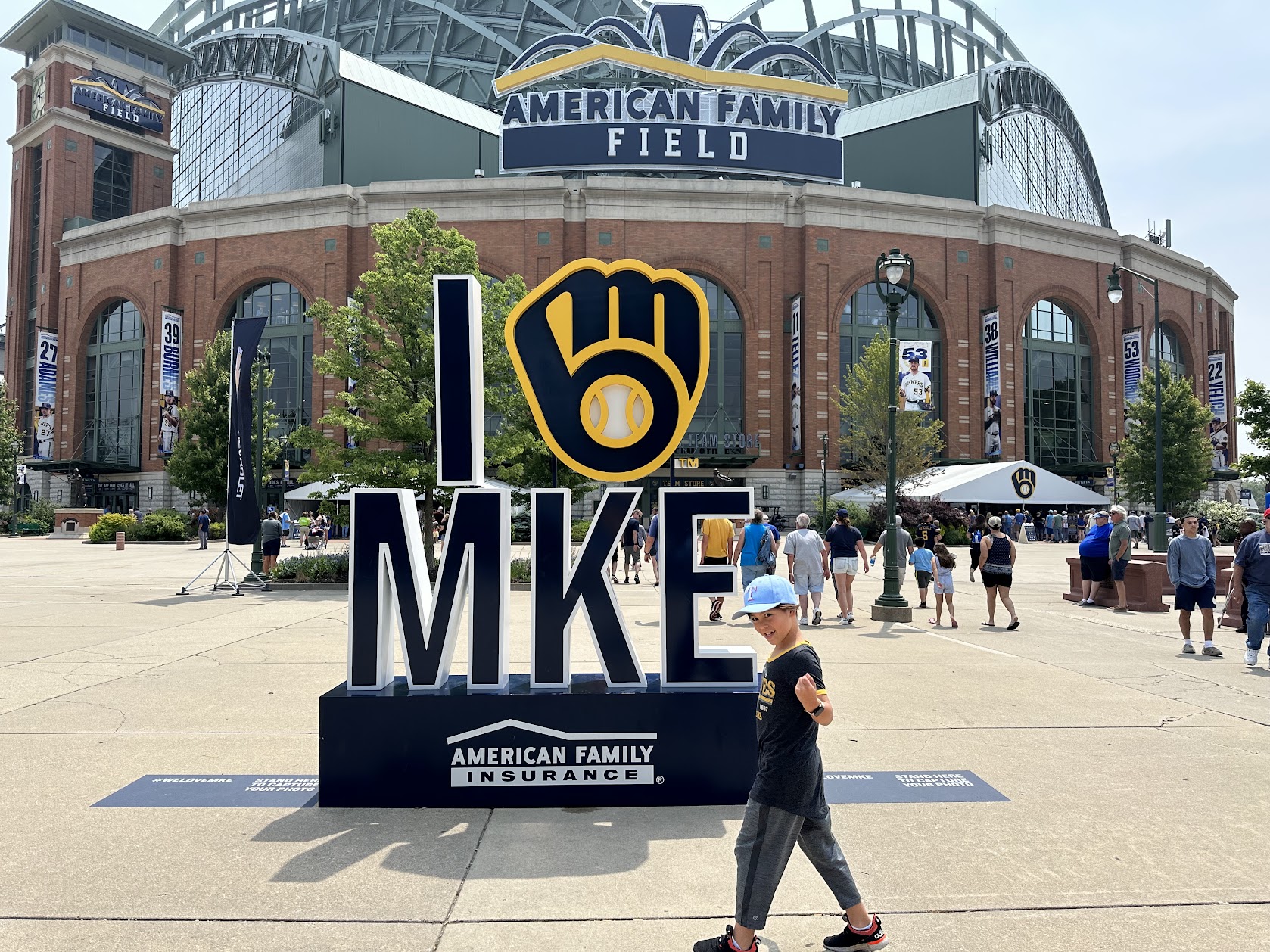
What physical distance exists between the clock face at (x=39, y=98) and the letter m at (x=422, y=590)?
72.0m

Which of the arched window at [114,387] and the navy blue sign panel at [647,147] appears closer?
the navy blue sign panel at [647,147]

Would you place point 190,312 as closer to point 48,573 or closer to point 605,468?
point 48,573

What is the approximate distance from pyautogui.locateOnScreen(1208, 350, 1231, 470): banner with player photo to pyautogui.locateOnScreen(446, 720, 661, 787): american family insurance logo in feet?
217

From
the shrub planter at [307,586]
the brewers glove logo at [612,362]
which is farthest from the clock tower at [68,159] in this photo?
the brewers glove logo at [612,362]

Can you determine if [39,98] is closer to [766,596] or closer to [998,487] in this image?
[998,487]

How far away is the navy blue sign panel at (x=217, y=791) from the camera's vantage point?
521 centimetres

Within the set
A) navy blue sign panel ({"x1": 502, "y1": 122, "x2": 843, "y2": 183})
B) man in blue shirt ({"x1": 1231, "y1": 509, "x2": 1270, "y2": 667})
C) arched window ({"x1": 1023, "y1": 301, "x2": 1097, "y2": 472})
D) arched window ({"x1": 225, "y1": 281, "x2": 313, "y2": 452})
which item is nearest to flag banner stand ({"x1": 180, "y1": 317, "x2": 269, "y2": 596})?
man in blue shirt ({"x1": 1231, "y1": 509, "x2": 1270, "y2": 667})

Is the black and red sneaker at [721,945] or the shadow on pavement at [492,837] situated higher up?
the black and red sneaker at [721,945]

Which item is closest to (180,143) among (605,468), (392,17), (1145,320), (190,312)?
(392,17)

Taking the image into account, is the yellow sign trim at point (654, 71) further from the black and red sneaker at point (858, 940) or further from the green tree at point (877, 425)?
the black and red sneaker at point (858, 940)

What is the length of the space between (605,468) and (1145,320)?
60.7 metres

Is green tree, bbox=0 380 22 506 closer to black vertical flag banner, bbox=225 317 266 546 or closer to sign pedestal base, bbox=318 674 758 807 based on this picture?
black vertical flag banner, bbox=225 317 266 546

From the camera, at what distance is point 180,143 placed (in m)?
69.9

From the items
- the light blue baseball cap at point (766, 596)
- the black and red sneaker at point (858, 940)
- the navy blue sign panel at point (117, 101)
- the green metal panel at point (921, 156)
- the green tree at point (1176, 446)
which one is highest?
the navy blue sign panel at point (117, 101)
